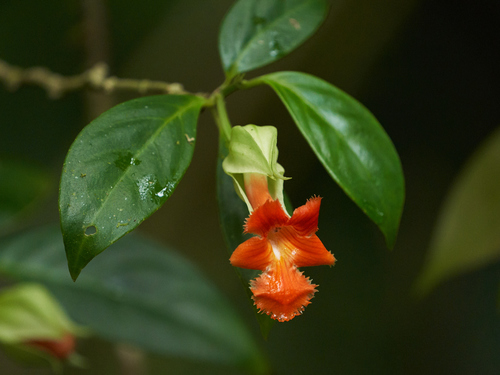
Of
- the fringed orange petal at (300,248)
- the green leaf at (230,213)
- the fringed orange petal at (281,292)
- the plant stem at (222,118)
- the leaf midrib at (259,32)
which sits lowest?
the fringed orange petal at (281,292)

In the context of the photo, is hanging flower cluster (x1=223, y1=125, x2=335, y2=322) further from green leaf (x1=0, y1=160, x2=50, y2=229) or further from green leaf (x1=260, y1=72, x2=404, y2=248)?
green leaf (x1=0, y1=160, x2=50, y2=229)

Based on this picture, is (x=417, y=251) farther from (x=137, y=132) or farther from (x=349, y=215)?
(x=137, y=132)

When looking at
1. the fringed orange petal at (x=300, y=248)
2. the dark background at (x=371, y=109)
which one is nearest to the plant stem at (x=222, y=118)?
the fringed orange petal at (x=300, y=248)

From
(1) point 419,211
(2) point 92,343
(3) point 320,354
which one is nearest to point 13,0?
(2) point 92,343

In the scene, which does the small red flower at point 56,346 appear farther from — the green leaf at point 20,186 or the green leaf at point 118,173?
the green leaf at point 118,173

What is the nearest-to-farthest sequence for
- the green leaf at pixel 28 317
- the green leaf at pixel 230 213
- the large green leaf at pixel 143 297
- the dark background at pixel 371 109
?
the green leaf at pixel 230 213
the green leaf at pixel 28 317
the large green leaf at pixel 143 297
the dark background at pixel 371 109

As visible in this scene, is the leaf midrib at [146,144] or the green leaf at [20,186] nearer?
the leaf midrib at [146,144]

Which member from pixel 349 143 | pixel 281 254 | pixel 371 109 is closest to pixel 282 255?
pixel 281 254
